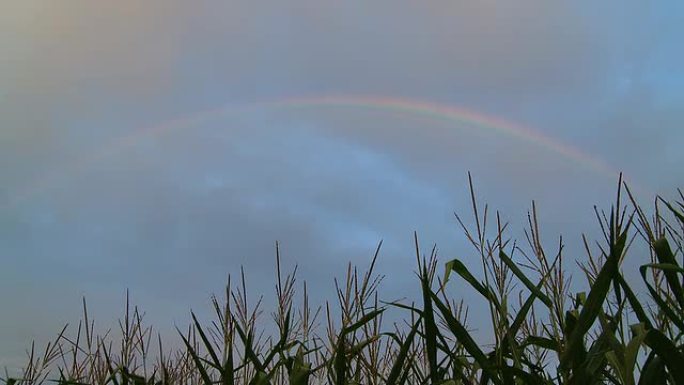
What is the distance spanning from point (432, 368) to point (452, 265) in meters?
0.28

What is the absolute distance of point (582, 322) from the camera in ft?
4.23

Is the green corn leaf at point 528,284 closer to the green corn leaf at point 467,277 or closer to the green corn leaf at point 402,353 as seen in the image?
the green corn leaf at point 467,277

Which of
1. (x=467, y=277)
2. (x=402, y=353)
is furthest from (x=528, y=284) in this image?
(x=402, y=353)

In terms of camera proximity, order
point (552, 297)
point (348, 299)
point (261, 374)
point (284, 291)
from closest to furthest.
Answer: point (552, 297) < point (261, 374) < point (348, 299) < point (284, 291)

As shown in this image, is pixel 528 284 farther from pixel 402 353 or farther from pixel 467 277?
pixel 402 353

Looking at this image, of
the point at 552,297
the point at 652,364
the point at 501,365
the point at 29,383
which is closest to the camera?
the point at 652,364

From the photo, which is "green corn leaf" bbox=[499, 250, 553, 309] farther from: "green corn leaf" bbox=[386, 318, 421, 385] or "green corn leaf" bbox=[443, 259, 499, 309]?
"green corn leaf" bbox=[386, 318, 421, 385]

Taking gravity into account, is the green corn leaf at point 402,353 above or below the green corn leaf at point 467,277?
below

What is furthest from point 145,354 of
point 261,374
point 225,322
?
point 261,374

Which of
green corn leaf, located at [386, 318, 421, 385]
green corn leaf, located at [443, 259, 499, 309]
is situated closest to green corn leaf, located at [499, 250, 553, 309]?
green corn leaf, located at [443, 259, 499, 309]

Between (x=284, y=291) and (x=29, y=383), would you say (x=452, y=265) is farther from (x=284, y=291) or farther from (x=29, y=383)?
(x=29, y=383)

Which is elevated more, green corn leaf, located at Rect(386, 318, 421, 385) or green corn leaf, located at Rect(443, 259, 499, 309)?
green corn leaf, located at Rect(443, 259, 499, 309)

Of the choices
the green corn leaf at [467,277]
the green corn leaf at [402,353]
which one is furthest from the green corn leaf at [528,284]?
the green corn leaf at [402,353]

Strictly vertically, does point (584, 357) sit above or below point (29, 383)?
below
